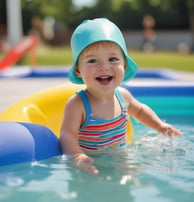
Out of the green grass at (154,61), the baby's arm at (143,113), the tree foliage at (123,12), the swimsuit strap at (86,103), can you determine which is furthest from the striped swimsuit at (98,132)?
the tree foliage at (123,12)

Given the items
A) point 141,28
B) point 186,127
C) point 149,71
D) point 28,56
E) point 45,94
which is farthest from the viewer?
point 141,28

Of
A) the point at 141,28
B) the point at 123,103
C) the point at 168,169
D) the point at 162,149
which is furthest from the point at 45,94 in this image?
the point at 141,28

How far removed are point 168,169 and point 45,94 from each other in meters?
1.55

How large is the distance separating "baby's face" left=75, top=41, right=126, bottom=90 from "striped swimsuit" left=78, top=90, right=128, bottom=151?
0.20 metres

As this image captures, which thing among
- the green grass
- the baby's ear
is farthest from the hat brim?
the green grass

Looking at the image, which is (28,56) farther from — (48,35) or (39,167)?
(48,35)

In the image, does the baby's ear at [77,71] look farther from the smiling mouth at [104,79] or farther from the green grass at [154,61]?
the green grass at [154,61]

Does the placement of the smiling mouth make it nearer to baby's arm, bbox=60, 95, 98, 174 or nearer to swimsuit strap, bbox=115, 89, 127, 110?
baby's arm, bbox=60, 95, 98, 174

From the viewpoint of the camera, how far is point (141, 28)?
94.0 ft

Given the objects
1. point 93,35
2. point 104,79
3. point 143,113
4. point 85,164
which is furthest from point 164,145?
point 93,35

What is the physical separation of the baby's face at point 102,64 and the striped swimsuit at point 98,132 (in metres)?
0.20

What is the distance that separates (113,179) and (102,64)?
69 centimetres

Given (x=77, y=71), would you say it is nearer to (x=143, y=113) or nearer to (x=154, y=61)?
(x=143, y=113)

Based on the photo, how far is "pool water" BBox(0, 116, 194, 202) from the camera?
77.6 inches
